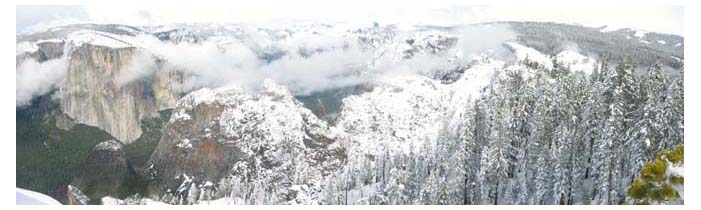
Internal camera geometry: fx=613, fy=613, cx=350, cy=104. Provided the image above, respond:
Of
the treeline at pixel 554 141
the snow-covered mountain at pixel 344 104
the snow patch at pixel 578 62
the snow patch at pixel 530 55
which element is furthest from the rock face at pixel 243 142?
the snow patch at pixel 578 62

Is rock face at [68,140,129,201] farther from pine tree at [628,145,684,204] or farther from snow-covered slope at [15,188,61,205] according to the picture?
pine tree at [628,145,684,204]

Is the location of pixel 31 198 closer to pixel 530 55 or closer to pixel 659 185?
pixel 659 185

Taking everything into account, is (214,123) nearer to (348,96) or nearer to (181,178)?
(181,178)

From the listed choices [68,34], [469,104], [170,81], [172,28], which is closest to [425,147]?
[469,104]

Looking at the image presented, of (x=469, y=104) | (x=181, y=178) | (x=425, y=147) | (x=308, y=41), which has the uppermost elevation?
(x=308, y=41)

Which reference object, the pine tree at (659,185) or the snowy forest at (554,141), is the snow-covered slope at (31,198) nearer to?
the snowy forest at (554,141)
